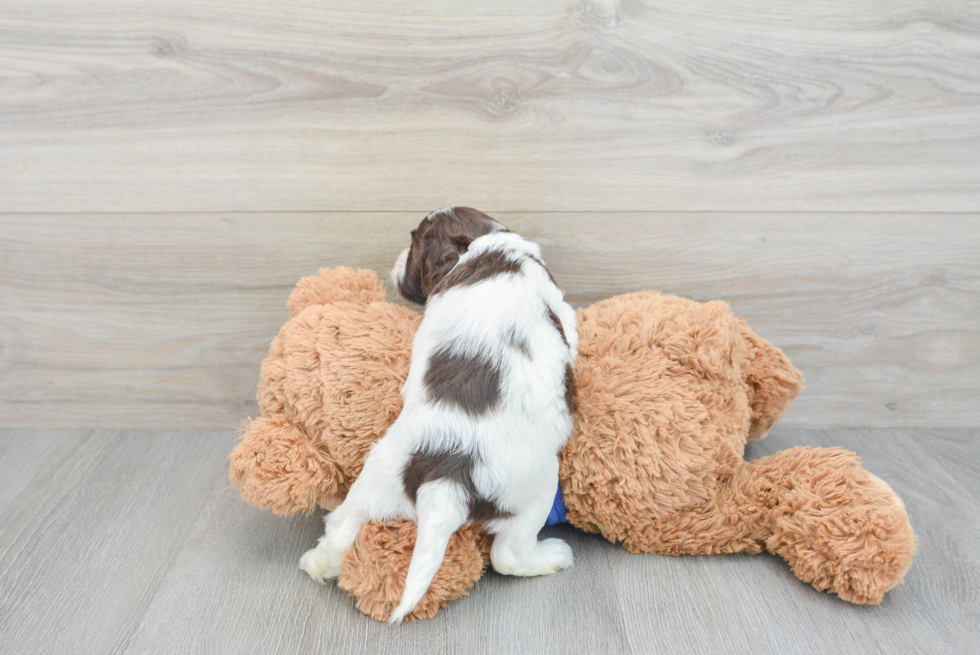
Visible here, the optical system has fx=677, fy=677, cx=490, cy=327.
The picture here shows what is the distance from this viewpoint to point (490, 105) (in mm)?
1334

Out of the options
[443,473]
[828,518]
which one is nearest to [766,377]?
[828,518]

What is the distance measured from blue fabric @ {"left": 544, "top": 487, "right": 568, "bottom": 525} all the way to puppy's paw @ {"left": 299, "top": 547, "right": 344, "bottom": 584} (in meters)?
0.35

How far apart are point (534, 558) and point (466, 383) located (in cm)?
34

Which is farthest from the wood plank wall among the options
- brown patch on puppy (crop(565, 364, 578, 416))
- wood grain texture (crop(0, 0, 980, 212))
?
brown patch on puppy (crop(565, 364, 578, 416))

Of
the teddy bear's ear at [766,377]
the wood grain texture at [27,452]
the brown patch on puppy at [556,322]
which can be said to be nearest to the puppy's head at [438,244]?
the brown patch on puppy at [556,322]

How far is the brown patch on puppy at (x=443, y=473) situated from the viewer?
92 centimetres

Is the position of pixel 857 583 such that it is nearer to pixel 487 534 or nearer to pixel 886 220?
pixel 487 534

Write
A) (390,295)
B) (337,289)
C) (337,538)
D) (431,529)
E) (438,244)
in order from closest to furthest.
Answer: (431,529) → (337,538) → (438,244) → (337,289) → (390,295)

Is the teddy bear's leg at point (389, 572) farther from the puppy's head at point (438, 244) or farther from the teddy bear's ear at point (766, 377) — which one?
the teddy bear's ear at point (766, 377)

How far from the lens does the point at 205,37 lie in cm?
131

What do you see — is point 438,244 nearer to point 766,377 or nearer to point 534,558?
point 534,558

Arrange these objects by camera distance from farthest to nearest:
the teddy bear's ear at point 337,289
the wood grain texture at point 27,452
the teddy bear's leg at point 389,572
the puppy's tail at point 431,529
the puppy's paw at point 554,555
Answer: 1. the wood grain texture at point 27,452
2. the teddy bear's ear at point 337,289
3. the puppy's paw at point 554,555
4. the teddy bear's leg at point 389,572
5. the puppy's tail at point 431,529

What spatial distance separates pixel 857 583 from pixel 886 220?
79 centimetres

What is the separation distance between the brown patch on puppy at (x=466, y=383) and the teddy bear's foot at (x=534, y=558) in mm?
247
